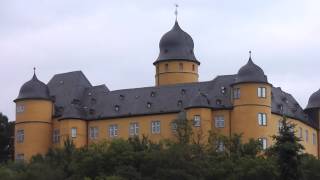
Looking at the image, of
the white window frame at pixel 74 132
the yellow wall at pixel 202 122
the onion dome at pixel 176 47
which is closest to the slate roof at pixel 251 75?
the yellow wall at pixel 202 122

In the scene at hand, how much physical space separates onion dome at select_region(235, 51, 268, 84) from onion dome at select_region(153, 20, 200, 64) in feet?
42.6

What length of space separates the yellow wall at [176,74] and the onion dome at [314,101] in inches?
484

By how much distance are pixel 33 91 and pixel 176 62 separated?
1566 cm

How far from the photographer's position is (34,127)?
116 meters

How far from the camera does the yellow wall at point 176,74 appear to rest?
12012cm

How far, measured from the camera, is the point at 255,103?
10781cm

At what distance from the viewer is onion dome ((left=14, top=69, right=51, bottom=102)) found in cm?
11625

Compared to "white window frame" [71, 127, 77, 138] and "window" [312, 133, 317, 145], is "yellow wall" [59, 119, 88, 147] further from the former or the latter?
"window" [312, 133, 317, 145]

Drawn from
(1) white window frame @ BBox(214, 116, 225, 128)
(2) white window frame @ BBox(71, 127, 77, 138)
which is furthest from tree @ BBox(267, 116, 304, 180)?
(2) white window frame @ BBox(71, 127, 77, 138)

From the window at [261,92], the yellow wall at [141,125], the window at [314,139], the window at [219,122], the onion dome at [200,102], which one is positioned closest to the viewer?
the window at [261,92]

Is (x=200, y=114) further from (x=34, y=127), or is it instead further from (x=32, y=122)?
(x=32, y=122)

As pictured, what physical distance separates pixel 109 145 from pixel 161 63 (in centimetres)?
1838

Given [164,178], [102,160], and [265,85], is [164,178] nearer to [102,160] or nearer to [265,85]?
[102,160]

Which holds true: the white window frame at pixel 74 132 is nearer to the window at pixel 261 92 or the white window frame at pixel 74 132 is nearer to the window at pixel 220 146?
the window at pixel 220 146
